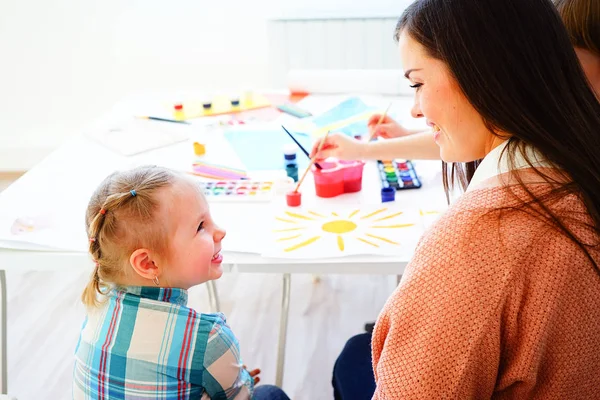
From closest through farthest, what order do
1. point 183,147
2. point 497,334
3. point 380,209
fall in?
1. point 497,334
2. point 380,209
3. point 183,147

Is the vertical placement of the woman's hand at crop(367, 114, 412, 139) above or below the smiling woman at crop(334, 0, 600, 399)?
below

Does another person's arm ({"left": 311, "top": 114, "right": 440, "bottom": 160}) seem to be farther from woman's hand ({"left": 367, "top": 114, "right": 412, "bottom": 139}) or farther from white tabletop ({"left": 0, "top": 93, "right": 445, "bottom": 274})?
woman's hand ({"left": 367, "top": 114, "right": 412, "bottom": 139})

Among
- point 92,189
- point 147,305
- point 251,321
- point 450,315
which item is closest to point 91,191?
point 92,189

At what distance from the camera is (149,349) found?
3.83ft

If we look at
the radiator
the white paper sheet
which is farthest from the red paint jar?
the radiator

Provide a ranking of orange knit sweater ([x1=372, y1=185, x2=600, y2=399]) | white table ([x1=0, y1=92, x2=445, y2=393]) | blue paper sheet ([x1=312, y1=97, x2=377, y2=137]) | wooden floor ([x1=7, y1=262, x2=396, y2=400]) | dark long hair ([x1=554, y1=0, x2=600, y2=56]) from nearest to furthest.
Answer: orange knit sweater ([x1=372, y1=185, x2=600, y2=399]) → dark long hair ([x1=554, y1=0, x2=600, y2=56]) → white table ([x1=0, y1=92, x2=445, y2=393]) → blue paper sheet ([x1=312, y1=97, x2=377, y2=137]) → wooden floor ([x1=7, y1=262, x2=396, y2=400])

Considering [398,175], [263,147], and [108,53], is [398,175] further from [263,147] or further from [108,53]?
[108,53]

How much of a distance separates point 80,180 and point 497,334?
52.2 inches

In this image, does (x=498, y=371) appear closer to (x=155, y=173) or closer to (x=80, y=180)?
(x=155, y=173)

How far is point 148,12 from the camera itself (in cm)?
337

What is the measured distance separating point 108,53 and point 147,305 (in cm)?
260

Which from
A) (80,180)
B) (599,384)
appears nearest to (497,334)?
(599,384)

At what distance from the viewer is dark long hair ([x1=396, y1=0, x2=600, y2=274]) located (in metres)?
0.89

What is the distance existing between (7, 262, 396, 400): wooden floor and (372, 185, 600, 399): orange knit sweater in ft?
4.34
